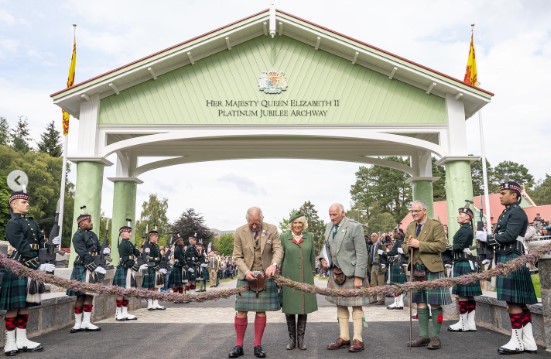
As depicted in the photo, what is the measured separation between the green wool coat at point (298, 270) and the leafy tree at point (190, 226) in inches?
1481

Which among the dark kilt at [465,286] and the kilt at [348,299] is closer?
the kilt at [348,299]

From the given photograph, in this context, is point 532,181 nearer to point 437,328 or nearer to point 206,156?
point 206,156

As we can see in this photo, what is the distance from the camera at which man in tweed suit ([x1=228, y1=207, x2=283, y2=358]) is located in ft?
19.4

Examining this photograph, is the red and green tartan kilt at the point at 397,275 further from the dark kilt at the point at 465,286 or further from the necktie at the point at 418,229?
the necktie at the point at 418,229

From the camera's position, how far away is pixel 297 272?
254 inches

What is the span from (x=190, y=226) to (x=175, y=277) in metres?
30.6

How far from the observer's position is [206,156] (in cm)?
1619

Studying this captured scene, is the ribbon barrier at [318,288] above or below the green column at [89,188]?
below

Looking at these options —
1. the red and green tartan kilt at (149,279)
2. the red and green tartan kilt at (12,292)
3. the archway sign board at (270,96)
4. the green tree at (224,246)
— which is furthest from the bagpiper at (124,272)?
the green tree at (224,246)

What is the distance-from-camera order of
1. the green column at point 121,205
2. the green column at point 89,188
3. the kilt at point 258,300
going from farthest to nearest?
the green column at point 121,205 < the green column at point 89,188 < the kilt at point 258,300

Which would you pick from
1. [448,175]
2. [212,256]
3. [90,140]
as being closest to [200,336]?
[90,140]

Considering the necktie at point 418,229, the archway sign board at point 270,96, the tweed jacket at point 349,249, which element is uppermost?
the archway sign board at point 270,96

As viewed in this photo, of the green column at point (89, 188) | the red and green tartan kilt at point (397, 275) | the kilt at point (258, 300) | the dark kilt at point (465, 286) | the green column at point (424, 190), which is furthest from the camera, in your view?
the green column at point (424, 190)

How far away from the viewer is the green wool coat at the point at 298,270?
6176 mm
